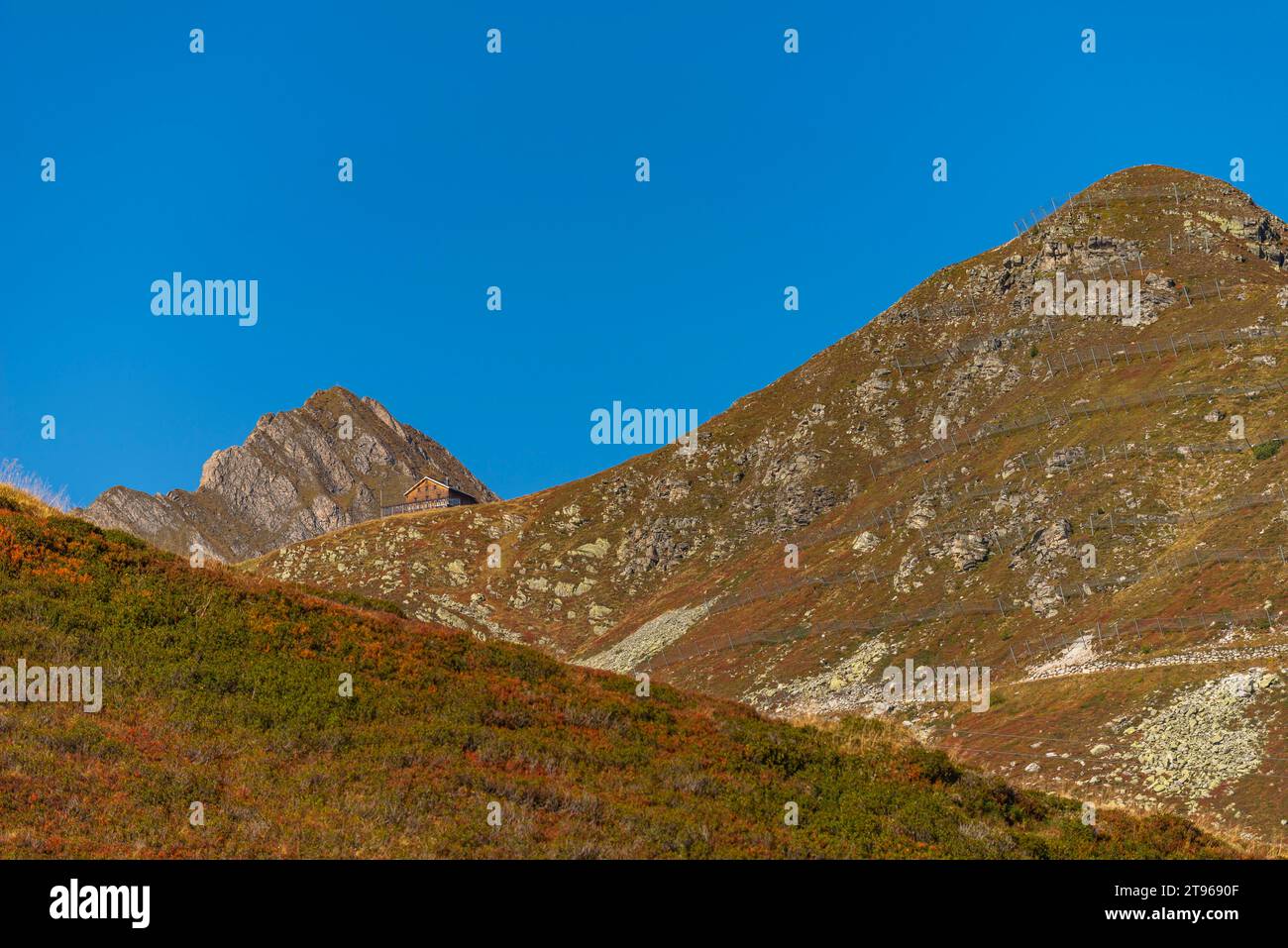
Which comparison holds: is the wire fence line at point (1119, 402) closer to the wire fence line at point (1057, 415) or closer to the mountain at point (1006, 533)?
the wire fence line at point (1057, 415)

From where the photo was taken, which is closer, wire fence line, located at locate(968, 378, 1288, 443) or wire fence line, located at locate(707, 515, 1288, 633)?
wire fence line, located at locate(707, 515, 1288, 633)

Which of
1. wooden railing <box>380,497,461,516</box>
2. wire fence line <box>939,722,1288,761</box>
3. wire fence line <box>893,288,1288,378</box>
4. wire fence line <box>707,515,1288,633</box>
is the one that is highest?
wire fence line <box>893,288,1288,378</box>

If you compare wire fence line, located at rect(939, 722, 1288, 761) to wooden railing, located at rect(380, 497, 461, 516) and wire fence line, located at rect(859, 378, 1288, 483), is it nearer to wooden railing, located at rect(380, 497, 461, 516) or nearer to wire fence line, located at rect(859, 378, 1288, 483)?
wire fence line, located at rect(859, 378, 1288, 483)

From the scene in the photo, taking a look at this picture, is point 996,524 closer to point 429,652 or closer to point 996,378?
point 996,378

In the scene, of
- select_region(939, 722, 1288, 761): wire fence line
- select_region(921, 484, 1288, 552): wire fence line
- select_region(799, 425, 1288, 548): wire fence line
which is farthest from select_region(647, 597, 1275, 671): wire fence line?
select_region(799, 425, 1288, 548): wire fence line

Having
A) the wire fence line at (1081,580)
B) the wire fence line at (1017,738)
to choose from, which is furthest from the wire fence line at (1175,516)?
the wire fence line at (1017,738)
